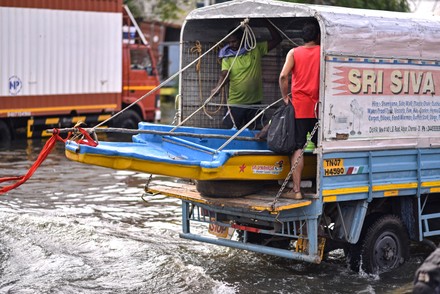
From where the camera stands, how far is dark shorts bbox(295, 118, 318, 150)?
335 inches

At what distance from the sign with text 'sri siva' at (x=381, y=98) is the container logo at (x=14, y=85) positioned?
39.4ft

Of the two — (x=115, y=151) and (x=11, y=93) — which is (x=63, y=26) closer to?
(x=11, y=93)

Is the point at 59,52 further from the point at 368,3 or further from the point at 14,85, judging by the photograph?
the point at 368,3

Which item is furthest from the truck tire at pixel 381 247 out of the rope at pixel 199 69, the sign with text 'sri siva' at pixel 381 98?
the rope at pixel 199 69

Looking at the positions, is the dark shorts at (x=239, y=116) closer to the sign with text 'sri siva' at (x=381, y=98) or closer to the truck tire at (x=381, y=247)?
the sign with text 'sri siva' at (x=381, y=98)

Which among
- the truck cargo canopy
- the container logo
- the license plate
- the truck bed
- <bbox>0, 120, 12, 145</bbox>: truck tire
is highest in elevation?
the truck cargo canopy

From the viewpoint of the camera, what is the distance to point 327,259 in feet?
32.3

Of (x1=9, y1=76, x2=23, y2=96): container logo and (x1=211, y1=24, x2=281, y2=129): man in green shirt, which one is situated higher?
(x1=211, y1=24, x2=281, y2=129): man in green shirt

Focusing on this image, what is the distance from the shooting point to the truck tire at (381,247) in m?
8.91

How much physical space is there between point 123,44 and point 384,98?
14098mm

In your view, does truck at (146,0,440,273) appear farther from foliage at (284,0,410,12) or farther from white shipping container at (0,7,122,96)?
white shipping container at (0,7,122,96)

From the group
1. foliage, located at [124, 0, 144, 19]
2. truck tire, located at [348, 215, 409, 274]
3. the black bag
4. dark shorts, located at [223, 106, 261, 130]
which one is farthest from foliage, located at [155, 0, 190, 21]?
the black bag

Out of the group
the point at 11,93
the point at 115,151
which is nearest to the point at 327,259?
the point at 115,151

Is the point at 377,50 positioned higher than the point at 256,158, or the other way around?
the point at 377,50
